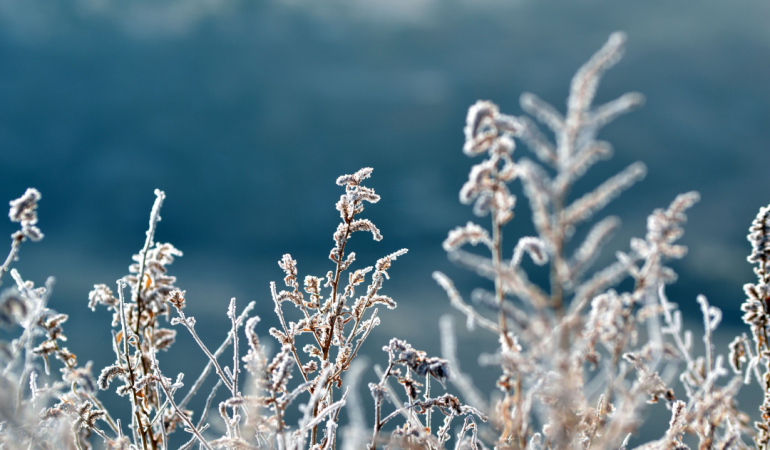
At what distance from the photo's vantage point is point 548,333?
5.72ft

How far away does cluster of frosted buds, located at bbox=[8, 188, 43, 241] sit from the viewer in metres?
2.65

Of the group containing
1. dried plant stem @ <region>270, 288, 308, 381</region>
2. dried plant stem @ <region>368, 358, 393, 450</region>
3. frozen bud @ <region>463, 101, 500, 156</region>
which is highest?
frozen bud @ <region>463, 101, 500, 156</region>

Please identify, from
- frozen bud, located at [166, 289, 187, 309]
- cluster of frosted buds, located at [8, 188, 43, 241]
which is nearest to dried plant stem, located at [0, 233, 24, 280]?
cluster of frosted buds, located at [8, 188, 43, 241]

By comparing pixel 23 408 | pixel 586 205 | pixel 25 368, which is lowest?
pixel 23 408

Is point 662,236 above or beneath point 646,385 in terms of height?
above

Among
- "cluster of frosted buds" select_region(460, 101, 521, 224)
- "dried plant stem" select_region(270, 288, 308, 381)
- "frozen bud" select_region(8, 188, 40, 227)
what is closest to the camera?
"cluster of frosted buds" select_region(460, 101, 521, 224)

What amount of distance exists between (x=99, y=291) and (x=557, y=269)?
8.37 feet

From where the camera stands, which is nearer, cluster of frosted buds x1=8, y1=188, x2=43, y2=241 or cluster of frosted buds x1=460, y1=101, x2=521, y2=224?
cluster of frosted buds x1=460, y1=101, x2=521, y2=224

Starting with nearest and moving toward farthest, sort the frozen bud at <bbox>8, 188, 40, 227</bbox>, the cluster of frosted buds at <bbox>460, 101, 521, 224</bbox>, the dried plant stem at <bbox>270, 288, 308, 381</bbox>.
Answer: the cluster of frosted buds at <bbox>460, 101, 521, 224</bbox> < the frozen bud at <bbox>8, 188, 40, 227</bbox> < the dried plant stem at <bbox>270, 288, 308, 381</bbox>

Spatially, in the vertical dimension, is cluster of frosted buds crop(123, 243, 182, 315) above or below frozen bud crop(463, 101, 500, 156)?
below

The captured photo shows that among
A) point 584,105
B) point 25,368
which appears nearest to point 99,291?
point 25,368

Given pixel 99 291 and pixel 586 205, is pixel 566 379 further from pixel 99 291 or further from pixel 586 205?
pixel 99 291

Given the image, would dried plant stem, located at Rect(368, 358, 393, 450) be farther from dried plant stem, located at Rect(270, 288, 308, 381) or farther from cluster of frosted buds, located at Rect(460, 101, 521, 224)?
cluster of frosted buds, located at Rect(460, 101, 521, 224)

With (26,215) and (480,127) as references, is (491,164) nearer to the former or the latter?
(480,127)
